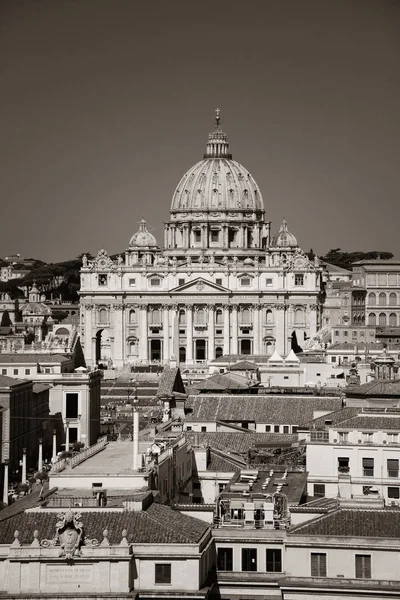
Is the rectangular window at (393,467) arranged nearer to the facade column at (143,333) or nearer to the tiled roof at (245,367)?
the tiled roof at (245,367)

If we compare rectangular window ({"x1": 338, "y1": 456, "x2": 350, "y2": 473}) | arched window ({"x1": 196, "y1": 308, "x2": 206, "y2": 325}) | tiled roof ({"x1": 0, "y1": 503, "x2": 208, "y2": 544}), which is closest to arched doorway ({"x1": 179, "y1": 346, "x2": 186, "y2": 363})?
arched window ({"x1": 196, "y1": 308, "x2": 206, "y2": 325})

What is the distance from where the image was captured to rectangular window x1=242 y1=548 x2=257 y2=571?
36125 millimetres

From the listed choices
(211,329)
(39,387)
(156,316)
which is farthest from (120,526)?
(156,316)

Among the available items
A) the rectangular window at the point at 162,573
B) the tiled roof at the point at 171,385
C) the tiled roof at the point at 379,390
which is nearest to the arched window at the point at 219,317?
the tiled roof at the point at 171,385

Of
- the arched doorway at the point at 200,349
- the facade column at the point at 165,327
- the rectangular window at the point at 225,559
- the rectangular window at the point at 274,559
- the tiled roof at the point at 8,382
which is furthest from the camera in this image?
the facade column at the point at 165,327

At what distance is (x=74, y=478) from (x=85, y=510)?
5.38m

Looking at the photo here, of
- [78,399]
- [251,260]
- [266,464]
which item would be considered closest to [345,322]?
[251,260]

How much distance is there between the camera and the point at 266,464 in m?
52.3

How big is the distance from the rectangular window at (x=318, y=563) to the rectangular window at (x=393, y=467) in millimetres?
13379

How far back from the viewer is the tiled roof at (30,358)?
3932 inches

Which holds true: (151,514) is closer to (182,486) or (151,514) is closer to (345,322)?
(182,486)

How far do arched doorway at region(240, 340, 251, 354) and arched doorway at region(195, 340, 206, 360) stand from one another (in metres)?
3.74

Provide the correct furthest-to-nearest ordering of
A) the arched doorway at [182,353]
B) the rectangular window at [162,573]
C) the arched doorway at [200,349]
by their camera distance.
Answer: the arched doorway at [200,349] < the arched doorway at [182,353] < the rectangular window at [162,573]

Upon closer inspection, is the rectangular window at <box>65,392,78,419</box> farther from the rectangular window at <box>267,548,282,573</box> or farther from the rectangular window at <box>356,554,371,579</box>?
the rectangular window at <box>356,554,371,579</box>
